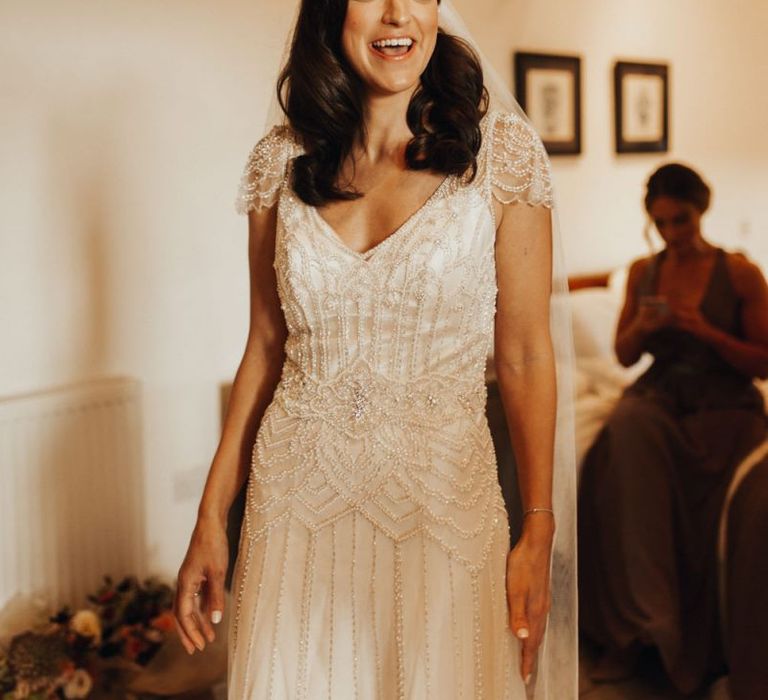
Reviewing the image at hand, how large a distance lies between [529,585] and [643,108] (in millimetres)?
2772

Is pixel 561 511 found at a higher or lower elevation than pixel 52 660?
higher

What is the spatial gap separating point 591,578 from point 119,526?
129 cm

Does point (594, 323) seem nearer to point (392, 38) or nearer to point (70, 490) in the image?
point (70, 490)

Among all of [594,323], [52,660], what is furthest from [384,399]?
[594,323]

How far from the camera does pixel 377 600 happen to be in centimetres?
133

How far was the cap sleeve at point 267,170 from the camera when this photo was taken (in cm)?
152

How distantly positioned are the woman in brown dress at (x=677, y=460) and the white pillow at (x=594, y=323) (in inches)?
10.0

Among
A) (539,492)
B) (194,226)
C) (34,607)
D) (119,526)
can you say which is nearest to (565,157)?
(194,226)

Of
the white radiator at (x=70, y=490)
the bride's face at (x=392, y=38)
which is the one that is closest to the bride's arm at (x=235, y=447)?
the bride's face at (x=392, y=38)

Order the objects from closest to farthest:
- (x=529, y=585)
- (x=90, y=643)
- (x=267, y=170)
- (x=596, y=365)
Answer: (x=529, y=585)
(x=267, y=170)
(x=90, y=643)
(x=596, y=365)

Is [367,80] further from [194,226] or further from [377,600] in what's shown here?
[194,226]

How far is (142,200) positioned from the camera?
2.79 m

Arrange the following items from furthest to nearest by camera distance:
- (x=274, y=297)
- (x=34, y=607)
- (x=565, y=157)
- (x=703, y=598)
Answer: (x=565, y=157)
(x=703, y=598)
(x=34, y=607)
(x=274, y=297)

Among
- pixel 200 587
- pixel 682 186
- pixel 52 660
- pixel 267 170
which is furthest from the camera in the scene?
pixel 682 186
